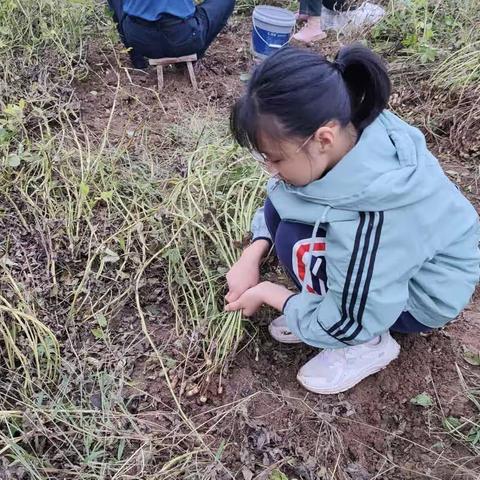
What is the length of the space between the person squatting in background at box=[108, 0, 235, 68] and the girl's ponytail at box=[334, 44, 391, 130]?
65.2 inches

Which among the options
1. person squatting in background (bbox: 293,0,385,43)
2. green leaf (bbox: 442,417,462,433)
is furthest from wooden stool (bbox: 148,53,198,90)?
green leaf (bbox: 442,417,462,433)

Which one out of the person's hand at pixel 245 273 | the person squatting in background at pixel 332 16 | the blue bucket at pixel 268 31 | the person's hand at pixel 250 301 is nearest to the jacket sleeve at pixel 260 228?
the person's hand at pixel 245 273

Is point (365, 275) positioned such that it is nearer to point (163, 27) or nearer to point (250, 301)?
point (250, 301)

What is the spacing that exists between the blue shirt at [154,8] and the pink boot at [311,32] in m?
0.82

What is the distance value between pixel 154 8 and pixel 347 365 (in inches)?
71.0

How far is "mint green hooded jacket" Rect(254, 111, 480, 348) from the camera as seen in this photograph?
126 cm

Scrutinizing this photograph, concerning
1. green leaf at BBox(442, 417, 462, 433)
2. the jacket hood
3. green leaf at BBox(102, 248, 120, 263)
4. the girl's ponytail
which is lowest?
green leaf at BBox(442, 417, 462, 433)

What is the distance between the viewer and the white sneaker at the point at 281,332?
1733mm

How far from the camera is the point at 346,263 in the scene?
128 cm

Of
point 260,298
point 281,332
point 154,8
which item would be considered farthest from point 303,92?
point 154,8

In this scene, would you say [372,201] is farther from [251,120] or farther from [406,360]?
[406,360]

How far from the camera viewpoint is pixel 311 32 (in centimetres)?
336

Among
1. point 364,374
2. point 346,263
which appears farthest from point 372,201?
point 364,374

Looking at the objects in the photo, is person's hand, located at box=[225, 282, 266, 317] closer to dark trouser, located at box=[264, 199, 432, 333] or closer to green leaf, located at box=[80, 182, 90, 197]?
dark trouser, located at box=[264, 199, 432, 333]
